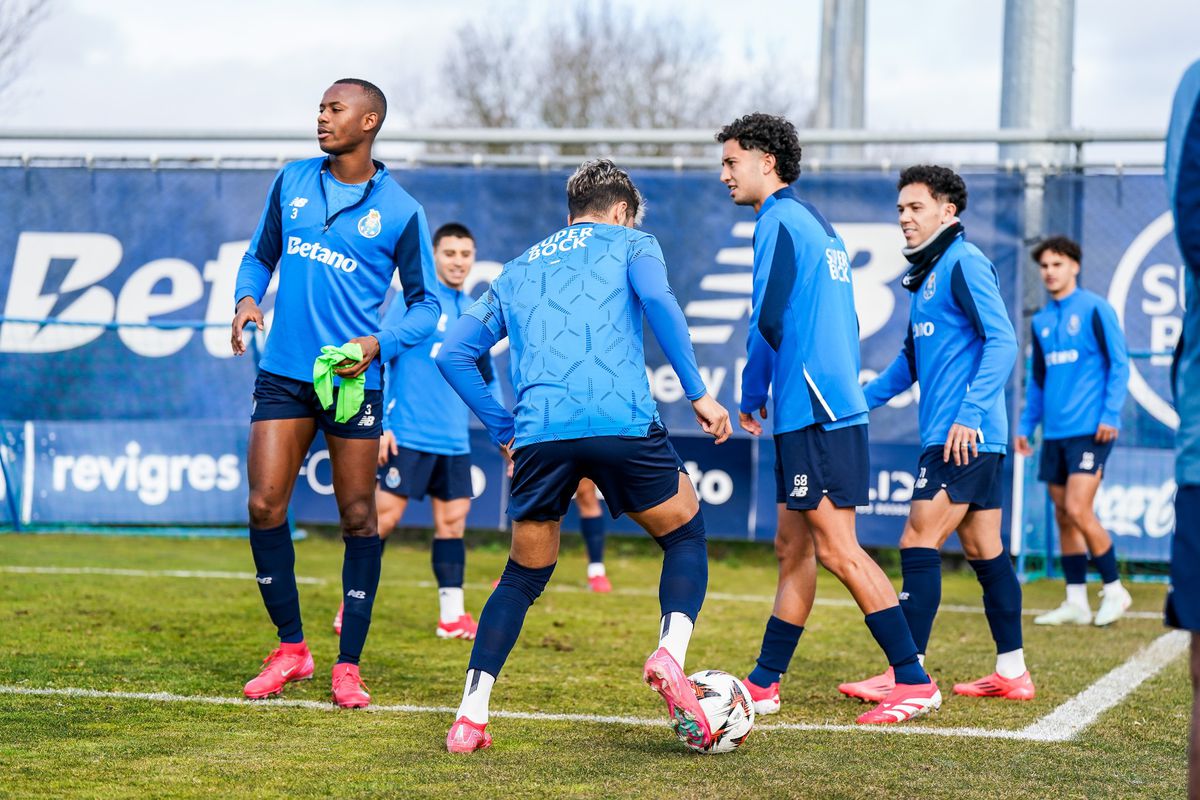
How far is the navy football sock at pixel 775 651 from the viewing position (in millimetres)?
5535

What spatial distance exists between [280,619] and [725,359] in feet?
20.8

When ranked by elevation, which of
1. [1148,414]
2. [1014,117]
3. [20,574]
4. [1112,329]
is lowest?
[20,574]

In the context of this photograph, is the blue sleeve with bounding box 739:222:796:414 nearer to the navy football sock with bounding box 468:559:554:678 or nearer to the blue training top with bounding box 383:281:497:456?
the navy football sock with bounding box 468:559:554:678

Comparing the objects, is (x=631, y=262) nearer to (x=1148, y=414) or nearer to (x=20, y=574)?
(x=20, y=574)

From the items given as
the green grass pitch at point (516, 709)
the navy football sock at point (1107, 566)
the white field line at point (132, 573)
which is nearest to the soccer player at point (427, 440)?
the green grass pitch at point (516, 709)

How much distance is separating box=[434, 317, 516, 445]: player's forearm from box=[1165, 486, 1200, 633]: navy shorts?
2.39 metres

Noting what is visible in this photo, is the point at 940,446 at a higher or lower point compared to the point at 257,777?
higher

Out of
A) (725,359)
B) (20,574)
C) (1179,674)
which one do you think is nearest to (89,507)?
(20,574)

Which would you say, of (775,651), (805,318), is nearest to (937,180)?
(805,318)

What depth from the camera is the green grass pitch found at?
413 centimetres

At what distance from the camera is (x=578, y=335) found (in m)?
4.56

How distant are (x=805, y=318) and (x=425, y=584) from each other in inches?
207

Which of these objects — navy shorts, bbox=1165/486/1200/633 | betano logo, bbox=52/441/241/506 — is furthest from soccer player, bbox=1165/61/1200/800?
betano logo, bbox=52/441/241/506

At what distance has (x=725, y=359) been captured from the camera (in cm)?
1138
